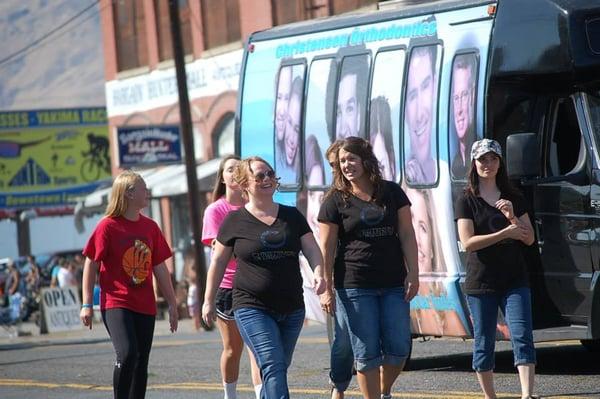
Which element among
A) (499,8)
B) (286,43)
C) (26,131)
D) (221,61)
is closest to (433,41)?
(499,8)

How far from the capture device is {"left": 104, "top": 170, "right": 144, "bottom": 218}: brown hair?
31.6 ft

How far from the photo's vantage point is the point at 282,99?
47.3 feet

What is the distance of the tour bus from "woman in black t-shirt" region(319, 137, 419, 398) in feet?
7.66

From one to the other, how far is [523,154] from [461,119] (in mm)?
888

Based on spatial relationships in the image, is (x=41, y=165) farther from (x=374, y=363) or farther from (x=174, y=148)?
(x=374, y=363)

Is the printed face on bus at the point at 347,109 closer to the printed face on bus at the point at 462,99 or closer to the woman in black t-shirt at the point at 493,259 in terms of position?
the printed face on bus at the point at 462,99

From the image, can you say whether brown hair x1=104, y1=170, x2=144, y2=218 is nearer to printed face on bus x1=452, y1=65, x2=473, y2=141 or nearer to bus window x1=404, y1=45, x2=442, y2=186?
printed face on bus x1=452, y1=65, x2=473, y2=141

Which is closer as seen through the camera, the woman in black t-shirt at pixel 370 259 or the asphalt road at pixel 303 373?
the woman in black t-shirt at pixel 370 259

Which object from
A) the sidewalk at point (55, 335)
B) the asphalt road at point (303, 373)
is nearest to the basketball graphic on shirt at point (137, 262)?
the asphalt road at point (303, 373)

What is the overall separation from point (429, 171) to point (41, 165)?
47020 millimetres

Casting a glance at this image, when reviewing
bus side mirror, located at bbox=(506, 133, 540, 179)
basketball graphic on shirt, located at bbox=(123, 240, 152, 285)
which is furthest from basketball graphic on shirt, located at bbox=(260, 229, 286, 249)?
bus side mirror, located at bbox=(506, 133, 540, 179)

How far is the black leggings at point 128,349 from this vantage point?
9.46 meters

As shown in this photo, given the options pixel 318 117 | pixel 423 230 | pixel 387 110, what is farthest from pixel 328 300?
pixel 318 117

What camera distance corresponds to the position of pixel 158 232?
32.3 ft
